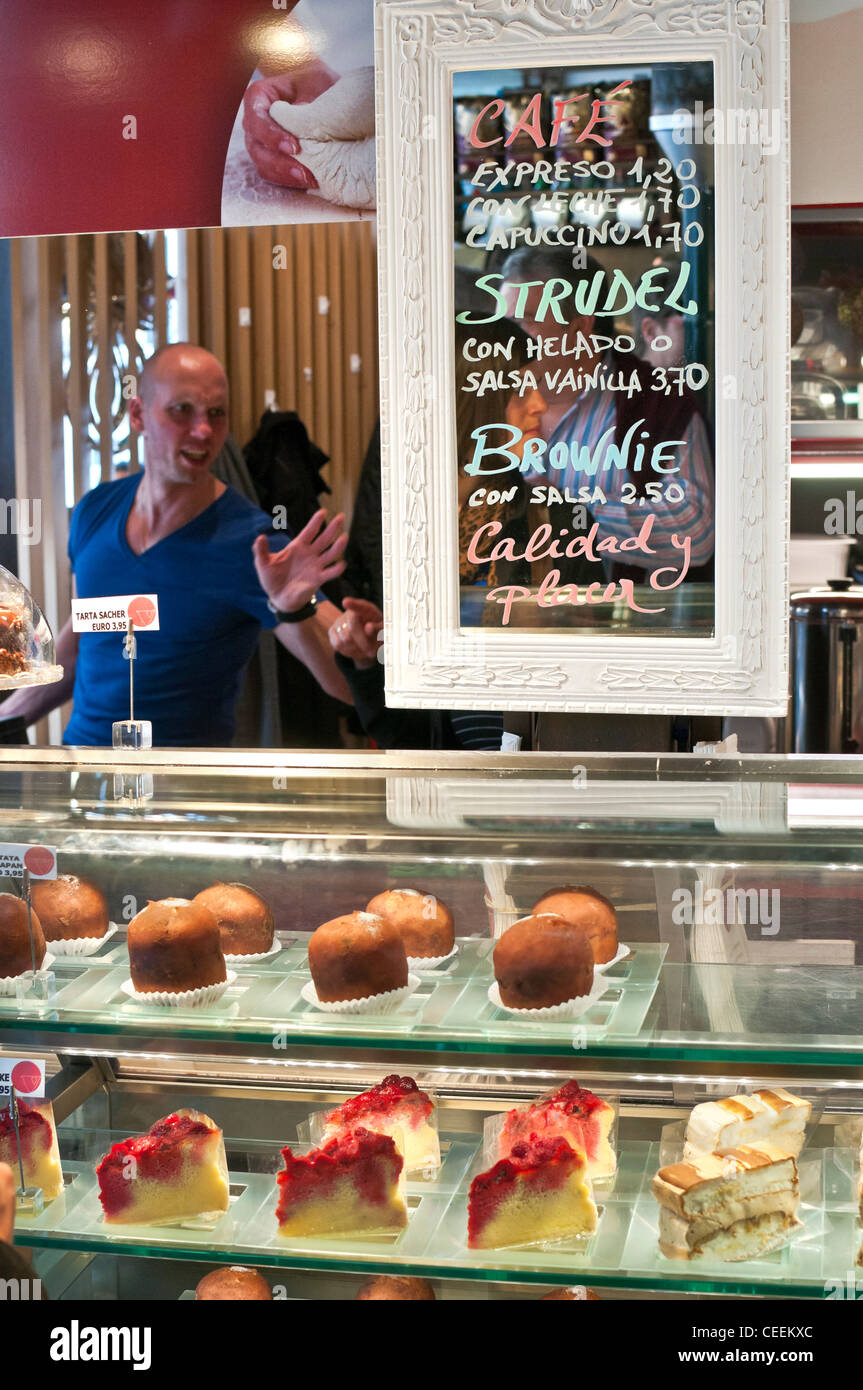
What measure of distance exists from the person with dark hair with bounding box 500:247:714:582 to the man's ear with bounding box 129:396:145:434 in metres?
A: 1.12

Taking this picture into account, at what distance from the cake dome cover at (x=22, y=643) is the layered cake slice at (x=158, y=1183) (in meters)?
0.77

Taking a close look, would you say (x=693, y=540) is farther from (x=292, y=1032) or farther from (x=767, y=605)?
(x=292, y=1032)

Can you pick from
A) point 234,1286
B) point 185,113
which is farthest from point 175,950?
point 185,113

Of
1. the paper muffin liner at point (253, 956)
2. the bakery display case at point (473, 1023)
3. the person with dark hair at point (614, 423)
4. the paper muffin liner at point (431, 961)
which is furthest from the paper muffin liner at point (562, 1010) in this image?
the person with dark hair at point (614, 423)

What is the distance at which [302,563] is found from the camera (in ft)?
11.4

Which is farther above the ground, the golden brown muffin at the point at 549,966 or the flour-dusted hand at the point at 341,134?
the flour-dusted hand at the point at 341,134

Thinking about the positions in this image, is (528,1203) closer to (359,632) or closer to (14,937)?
(14,937)

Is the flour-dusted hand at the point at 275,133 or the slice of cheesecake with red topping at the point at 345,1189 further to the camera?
the flour-dusted hand at the point at 275,133

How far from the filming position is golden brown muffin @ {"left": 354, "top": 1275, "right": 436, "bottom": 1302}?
73.6 inches

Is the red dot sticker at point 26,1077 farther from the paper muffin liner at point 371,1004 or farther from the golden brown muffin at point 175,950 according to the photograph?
the paper muffin liner at point 371,1004

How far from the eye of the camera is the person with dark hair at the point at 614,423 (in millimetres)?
2941

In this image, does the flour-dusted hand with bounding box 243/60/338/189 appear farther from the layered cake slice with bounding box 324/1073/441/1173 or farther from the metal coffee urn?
the layered cake slice with bounding box 324/1073/441/1173
